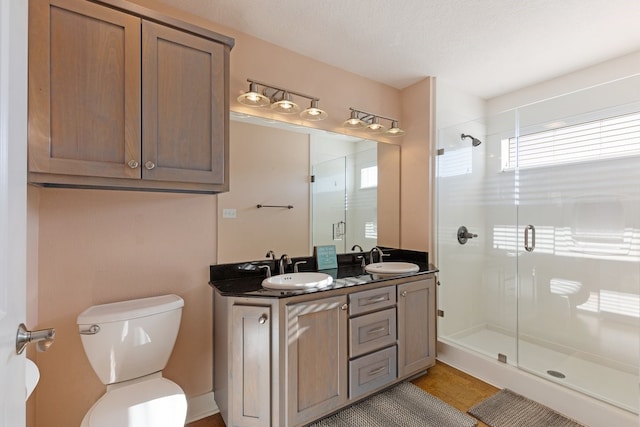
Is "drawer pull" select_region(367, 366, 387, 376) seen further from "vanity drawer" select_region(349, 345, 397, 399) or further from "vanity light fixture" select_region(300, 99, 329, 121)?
"vanity light fixture" select_region(300, 99, 329, 121)

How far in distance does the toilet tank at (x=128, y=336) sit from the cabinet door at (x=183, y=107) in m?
0.69

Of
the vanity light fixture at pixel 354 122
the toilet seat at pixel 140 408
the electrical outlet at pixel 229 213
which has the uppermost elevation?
the vanity light fixture at pixel 354 122

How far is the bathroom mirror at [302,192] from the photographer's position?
6.72 feet

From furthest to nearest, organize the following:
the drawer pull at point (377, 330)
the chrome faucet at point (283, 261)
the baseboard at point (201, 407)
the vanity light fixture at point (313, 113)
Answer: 1. the vanity light fixture at point (313, 113)
2. the chrome faucet at point (283, 261)
3. the drawer pull at point (377, 330)
4. the baseboard at point (201, 407)

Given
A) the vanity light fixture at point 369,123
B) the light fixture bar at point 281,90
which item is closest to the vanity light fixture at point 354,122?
the vanity light fixture at point 369,123

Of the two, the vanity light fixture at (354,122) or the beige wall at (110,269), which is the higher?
the vanity light fixture at (354,122)

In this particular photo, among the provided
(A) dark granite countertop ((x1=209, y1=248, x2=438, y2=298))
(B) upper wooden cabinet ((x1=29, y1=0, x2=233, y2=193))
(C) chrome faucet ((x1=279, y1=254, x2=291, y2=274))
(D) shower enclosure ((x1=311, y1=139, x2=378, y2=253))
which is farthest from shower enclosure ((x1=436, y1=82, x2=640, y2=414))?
(B) upper wooden cabinet ((x1=29, y1=0, x2=233, y2=193))

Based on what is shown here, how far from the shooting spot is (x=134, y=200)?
171 centimetres

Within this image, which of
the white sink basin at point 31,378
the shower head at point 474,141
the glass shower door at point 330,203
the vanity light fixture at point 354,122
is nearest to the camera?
the white sink basin at point 31,378

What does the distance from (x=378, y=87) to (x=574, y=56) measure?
61.4 inches

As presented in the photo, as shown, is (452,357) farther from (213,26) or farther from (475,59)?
(213,26)

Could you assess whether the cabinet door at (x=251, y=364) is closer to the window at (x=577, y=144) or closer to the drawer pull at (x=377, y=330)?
the drawer pull at (x=377, y=330)

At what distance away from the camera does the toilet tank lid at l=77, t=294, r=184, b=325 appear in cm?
139

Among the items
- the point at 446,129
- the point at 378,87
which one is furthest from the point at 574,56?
the point at 378,87
